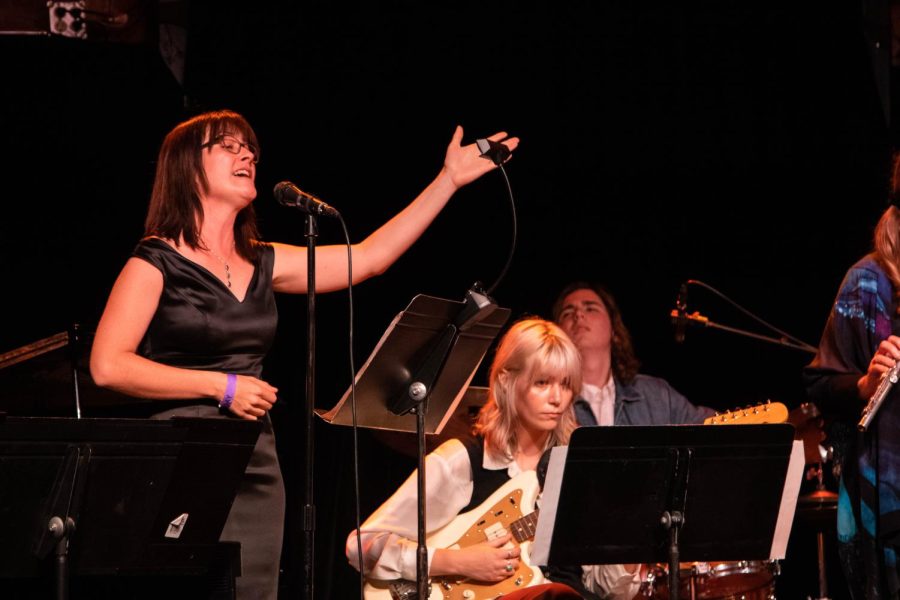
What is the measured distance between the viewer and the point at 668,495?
10.8ft

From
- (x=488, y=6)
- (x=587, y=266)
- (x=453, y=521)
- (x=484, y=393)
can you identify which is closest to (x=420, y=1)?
(x=488, y=6)

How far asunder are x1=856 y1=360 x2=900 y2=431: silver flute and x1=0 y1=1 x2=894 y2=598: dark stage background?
2.97 meters

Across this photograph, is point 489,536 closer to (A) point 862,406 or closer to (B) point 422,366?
(B) point 422,366

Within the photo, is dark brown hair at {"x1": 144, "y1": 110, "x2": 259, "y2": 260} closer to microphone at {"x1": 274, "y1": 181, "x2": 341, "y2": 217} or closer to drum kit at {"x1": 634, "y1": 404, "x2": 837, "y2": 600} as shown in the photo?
microphone at {"x1": 274, "y1": 181, "x2": 341, "y2": 217}

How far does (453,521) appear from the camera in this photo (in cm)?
396

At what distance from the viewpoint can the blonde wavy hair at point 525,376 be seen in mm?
4176

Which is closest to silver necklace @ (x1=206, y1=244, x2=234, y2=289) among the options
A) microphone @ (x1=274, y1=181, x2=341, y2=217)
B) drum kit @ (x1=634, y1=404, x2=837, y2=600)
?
microphone @ (x1=274, y1=181, x2=341, y2=217)

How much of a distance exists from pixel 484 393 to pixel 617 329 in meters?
1.12

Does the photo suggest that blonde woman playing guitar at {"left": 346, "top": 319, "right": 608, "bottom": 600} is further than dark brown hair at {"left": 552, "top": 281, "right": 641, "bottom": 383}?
No

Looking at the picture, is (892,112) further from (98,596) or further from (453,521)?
(98,596)

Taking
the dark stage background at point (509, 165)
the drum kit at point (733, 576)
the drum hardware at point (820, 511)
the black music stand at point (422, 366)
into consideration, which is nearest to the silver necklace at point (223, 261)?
the black music stand at point (422, 366)

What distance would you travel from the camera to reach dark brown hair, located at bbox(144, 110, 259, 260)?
3.44 metres

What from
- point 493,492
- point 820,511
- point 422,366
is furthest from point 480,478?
point 820,511

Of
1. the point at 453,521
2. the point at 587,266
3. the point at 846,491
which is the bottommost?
the point at 453,521
